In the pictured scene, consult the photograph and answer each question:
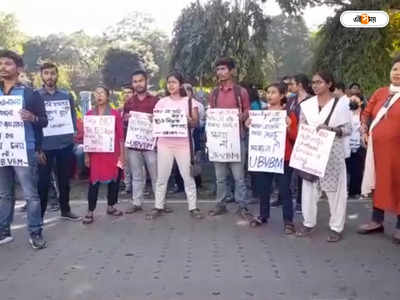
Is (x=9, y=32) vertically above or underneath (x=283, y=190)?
above

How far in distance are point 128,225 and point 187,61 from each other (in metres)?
14.0

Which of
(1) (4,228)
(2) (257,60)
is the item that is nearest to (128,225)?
(1) (4,228)

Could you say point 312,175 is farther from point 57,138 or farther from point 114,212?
point 57,138

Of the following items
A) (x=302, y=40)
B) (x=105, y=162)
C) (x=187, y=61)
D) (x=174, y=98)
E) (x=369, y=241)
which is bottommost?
(x=369, y=241)

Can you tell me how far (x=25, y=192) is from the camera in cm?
584

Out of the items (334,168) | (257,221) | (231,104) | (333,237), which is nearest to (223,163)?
(231,104)

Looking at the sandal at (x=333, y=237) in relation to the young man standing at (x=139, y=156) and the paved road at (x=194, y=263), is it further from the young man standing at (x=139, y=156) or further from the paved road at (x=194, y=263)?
the young man standing at (x=139, y=156)

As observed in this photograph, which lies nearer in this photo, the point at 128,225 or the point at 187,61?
the point at 128,225

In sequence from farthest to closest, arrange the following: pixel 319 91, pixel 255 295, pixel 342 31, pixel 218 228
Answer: pixel 342 31 < pixel 218 228 < pixel 319 91 < pixel 255 295

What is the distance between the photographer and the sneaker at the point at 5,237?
Answer: 6.13 meters

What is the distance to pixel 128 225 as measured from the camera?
22.6ft

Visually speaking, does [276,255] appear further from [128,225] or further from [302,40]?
[302,40]

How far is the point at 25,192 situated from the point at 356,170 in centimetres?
506

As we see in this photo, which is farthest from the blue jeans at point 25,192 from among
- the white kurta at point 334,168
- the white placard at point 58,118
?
the white kurta at point 334,168
